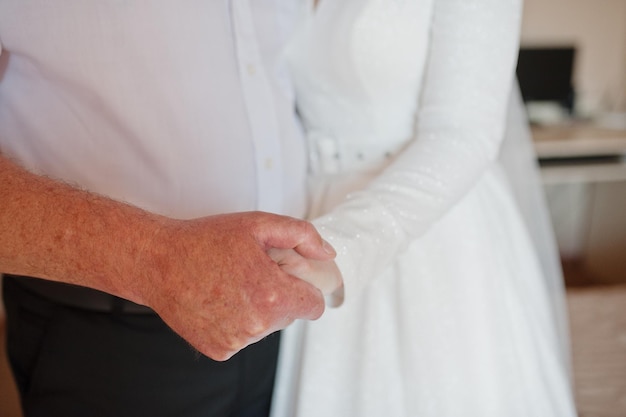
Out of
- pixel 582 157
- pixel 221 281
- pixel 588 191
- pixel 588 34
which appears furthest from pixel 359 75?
pixel 588 34

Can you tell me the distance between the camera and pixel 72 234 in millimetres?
495

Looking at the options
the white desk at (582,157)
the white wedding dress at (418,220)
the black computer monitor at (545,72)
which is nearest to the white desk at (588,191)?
the white desk at (582,157)

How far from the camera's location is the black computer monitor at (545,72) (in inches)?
123

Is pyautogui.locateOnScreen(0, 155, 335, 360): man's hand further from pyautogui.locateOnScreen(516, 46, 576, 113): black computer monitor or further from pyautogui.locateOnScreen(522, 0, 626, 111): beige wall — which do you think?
pyautogui.locateOnScreen(522, 0, 626, 111): beige wall

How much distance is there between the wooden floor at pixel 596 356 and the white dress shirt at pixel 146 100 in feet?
3.94

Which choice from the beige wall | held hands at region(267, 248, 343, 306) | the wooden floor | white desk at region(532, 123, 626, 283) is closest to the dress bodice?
held hands at region(267, 248, 343, 306)

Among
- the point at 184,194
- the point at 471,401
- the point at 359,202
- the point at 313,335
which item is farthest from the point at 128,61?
the point at 471,401

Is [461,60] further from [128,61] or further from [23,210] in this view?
[23,210]

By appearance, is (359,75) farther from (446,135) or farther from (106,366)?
(106,366)

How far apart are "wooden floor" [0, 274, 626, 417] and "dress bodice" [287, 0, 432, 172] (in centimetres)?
105

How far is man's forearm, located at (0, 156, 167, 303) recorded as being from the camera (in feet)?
1.60

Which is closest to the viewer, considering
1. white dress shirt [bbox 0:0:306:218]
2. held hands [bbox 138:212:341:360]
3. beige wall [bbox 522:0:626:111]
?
held hands [bbox 138:212:341:360]

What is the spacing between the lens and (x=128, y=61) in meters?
0.64

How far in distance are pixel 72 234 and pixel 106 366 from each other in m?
0.26
